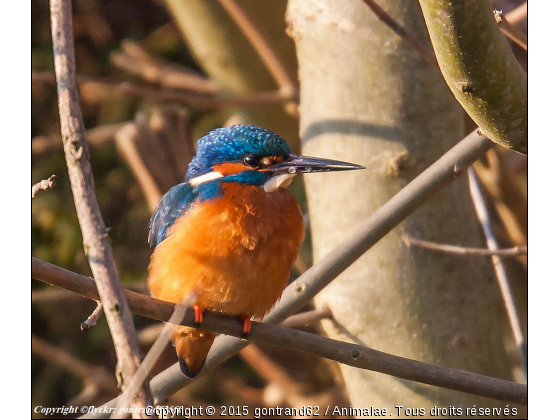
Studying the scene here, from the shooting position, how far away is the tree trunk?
2266 millimetres

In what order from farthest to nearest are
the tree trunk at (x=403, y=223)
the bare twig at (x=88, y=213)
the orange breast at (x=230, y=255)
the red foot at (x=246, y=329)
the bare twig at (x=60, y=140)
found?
1. the bare twig at (x=60, y=140)
2. the tree trunk at (x=403, y=223)
3. the orange breast at (x=230, y=255)
4. the red foot at (x=246, y=329)
5. the bare twig at (x=88, y=213)

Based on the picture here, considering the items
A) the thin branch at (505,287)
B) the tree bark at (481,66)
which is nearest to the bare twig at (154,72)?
the thin branch at (505,287)

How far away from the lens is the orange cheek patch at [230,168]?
214cm

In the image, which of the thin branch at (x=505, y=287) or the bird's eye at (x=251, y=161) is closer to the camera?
the thin branch at (x=505, y=287)

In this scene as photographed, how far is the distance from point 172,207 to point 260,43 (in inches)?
45.9

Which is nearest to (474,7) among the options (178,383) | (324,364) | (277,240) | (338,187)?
(277,240)

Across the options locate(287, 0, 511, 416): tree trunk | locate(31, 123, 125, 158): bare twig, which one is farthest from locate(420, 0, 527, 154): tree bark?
locate(31, 123, 125, 158): bare twig

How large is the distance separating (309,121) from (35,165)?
243 centimetres

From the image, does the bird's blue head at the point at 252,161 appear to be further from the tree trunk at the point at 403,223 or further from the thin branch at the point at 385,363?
the thin branch at the point at 385,363

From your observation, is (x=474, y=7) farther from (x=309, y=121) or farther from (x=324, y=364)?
(x=324, y=364)

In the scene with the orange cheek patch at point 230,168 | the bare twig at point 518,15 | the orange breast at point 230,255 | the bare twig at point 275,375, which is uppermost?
the bare twig at point 518,15

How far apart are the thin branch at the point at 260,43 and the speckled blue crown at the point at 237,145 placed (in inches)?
33.2

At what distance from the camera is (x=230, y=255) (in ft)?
6.17

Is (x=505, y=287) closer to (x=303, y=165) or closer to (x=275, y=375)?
(x=303, y=165)
